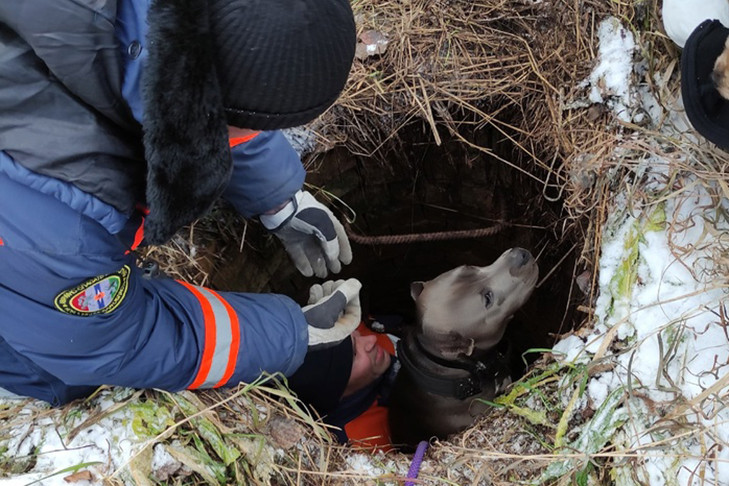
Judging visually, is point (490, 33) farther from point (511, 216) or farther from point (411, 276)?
point (411, 276)

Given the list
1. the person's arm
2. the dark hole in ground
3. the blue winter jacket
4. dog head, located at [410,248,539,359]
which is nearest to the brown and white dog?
dog head, located at [410,248,539,359]

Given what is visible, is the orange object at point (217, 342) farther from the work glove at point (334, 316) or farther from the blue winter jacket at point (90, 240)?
the work glove at point (334, 316)

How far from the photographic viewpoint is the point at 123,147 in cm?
138

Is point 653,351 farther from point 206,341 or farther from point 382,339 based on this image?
point 382,339

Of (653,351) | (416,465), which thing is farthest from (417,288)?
(653,351)

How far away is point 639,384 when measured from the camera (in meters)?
1.71

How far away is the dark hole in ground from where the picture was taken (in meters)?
2.79

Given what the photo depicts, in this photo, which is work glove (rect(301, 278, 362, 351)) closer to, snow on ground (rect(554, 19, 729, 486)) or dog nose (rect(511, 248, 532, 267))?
dog nose (rect(511, 248, 532, 267))

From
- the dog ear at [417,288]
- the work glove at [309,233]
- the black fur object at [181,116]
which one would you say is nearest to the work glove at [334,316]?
the work glove at [309,233]

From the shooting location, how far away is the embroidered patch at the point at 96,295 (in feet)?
5.07

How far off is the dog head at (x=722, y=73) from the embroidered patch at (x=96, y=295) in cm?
178

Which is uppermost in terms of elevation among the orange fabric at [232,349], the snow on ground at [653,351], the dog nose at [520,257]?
the snow on ground at [653,351]

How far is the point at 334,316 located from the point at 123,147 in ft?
4.26

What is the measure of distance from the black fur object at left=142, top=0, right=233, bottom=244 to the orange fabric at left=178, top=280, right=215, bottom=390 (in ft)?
2.11
